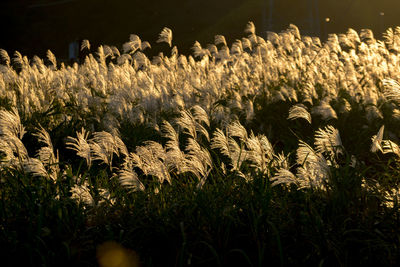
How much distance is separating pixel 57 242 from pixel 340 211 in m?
1.75

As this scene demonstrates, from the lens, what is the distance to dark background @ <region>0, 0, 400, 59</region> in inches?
974

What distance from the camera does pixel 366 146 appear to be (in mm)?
5809

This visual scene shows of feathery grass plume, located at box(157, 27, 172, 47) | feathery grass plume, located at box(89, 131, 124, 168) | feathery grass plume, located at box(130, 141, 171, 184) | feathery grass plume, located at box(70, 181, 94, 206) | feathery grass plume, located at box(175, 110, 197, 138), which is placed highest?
feathery grass plume, located at box(157, 27, 172, 47)

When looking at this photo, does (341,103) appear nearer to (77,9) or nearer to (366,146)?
(366,146)

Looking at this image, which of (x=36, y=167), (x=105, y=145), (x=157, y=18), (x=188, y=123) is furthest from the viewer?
(x=157, y=18)

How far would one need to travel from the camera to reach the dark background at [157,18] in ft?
81.2

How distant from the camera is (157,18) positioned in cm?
2981

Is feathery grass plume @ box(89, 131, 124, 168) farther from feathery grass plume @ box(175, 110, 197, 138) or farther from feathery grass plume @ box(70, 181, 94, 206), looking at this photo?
feathery grass plume @ box(175, 110, 197, 138)

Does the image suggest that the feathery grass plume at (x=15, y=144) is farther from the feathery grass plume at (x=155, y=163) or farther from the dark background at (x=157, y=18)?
the dark background at (x=157, y=18)

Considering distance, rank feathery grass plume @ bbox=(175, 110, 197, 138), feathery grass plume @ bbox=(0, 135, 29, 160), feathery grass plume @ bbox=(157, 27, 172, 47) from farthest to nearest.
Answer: feathery grass plume @ bbox=(157, 27, 172, 47) → feathery grass plume @ bbox=(175, 110, 197, 138) → feathery grass plume @ bbox=(0, 135, 29, 160)

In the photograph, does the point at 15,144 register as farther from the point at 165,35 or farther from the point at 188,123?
the point at 165,35

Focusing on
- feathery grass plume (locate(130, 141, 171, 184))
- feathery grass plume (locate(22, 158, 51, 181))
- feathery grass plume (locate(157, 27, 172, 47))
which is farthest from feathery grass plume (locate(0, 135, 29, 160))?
feathery grass plume (locate(157, 27, 172, 47))

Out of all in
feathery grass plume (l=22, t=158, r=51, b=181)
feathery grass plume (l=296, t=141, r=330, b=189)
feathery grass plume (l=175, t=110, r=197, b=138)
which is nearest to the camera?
feathery grass plume (l=296, t=141, r=330, b=189)

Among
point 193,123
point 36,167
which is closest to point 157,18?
point 193,123
